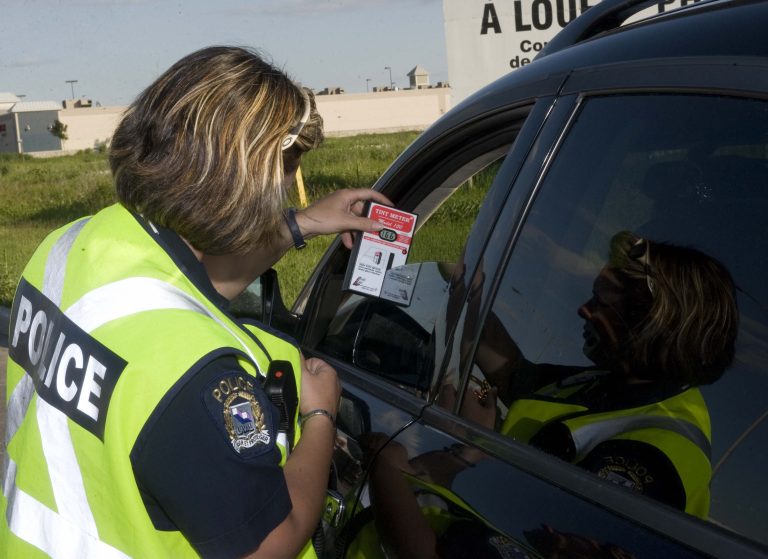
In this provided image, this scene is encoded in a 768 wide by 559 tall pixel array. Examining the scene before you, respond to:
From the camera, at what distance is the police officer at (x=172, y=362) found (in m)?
1.47

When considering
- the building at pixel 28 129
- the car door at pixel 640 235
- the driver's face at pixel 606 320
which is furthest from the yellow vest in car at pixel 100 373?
the building at pixel 28 129

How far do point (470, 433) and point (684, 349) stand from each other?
423mm

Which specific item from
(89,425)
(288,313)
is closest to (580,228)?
(89,425)

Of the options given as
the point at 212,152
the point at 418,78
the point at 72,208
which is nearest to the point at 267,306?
the point at 212,152

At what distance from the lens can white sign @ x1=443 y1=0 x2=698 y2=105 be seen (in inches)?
372

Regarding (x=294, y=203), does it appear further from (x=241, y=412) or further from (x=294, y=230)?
(x=241, y=412)

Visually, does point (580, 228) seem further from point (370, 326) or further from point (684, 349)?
point (370, 326)

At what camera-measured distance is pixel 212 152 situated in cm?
170

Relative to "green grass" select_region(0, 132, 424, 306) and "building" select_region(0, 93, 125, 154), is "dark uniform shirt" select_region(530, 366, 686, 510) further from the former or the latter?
"building" select_region(0, 93, 125, 154)

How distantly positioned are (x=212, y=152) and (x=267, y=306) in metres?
1.01

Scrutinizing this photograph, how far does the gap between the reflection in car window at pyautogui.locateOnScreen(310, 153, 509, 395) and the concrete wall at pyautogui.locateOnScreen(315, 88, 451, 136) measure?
9601 centimetres

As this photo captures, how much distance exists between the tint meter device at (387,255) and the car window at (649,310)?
23.8 inches

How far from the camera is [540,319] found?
171 centimetres

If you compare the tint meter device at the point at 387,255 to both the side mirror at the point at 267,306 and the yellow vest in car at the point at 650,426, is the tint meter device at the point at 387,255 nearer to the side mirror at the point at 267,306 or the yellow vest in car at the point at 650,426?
the side mirror at the point at 267,306
